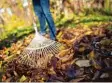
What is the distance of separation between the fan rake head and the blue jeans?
0.12 m

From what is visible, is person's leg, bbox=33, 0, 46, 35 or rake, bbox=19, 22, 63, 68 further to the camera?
person's leg, bbox=33, 0, 46, 35

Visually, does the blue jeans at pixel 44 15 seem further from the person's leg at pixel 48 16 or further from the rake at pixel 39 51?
the rake at pixel 39 51

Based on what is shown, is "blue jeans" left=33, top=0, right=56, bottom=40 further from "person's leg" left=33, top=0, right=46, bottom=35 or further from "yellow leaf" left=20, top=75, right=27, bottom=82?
"yellow leaf" left=20, top=75, right=27, bottom=82

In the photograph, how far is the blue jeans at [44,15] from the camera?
2.76m

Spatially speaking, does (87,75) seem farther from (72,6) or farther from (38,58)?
(72,6)

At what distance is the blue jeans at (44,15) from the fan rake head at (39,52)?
0.41ft

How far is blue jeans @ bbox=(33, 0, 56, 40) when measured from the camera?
2755mm

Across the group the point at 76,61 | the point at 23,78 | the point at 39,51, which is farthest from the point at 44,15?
the point at 23,78

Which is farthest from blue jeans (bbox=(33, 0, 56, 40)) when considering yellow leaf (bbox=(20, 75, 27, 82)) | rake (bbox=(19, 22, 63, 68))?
yellow leaf (bbox=(20, 75, 27, 82))

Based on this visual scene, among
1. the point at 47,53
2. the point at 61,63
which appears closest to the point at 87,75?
the point at 61,63

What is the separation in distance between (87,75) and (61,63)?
0.29 meters

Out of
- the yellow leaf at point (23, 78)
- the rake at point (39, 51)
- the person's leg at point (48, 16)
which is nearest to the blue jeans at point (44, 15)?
the person's leg at point (48, 16)

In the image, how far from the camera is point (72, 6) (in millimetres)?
2850

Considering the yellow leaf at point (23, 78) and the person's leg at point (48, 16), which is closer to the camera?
the yellow leaf at point (23, 78)
